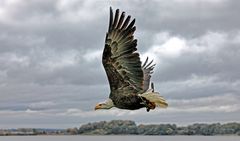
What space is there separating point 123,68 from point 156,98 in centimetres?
193

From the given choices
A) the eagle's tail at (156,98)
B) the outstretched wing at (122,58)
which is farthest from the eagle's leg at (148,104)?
the outstretched wing at (122,58)

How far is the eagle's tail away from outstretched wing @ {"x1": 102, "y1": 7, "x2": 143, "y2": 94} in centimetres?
71

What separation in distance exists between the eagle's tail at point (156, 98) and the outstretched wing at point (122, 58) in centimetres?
71

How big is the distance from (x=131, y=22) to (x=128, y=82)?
2195 mm

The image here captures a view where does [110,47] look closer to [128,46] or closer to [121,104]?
[128,46]

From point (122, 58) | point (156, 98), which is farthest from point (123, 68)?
point (156, 98)

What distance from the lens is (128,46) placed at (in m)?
21.7

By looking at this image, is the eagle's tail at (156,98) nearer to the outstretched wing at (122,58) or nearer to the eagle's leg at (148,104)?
the eagle's leg at (148,104)

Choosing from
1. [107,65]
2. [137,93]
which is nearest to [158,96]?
[137,93]

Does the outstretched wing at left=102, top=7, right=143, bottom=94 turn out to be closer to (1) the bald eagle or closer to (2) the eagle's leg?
(1) the bald eagle

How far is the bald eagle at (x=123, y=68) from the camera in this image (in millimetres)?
21188

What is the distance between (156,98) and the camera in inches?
816

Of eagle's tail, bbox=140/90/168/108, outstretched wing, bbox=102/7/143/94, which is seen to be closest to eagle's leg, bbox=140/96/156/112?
eagle's tail, bbox=140/90/168/108

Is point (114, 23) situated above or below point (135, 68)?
above
